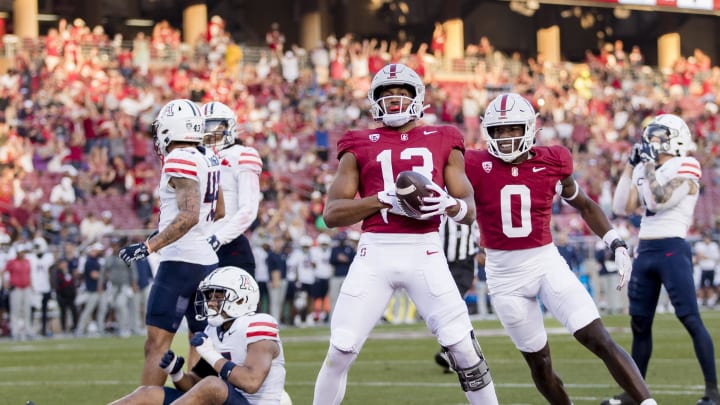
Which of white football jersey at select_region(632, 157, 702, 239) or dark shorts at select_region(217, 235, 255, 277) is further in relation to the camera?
white football jersey at select_region(632, 157, 702, 239)

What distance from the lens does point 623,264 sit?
730cm

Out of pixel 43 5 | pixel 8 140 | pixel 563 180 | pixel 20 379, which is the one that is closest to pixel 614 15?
pixel 43 5

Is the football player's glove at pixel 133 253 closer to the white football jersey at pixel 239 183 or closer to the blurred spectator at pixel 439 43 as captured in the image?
the white football jersey at pixel 239 183

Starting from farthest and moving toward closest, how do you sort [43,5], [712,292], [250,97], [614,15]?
1. [614,15]
2. [43,5]
3. [250,97]
4. [712,292]

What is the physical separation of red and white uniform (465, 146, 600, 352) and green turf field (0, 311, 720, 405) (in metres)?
1.71

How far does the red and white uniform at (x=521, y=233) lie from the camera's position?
7.25m

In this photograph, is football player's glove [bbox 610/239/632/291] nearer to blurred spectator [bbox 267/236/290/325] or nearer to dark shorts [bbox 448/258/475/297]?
dark shorts [bbox 448/258/475/297]

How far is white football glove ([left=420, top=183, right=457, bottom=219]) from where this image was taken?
6168 millimetres

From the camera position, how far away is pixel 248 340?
21.6 feet

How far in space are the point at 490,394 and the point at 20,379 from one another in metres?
6.52

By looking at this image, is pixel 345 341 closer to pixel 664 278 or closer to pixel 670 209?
pixel 664 278

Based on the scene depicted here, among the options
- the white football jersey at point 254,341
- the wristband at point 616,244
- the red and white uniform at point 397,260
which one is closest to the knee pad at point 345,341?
the red and white uniform at point 397,260

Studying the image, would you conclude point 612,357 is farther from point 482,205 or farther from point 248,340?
point 248,340

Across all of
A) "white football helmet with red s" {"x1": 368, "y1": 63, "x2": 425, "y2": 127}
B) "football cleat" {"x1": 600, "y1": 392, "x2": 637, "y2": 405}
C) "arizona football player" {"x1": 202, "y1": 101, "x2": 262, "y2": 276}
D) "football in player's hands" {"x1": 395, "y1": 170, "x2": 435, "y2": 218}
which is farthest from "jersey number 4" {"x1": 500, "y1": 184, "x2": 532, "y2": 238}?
"arizona football player" {"x1": 202, "y1": 101, "x2": 262, "y2": 276}
